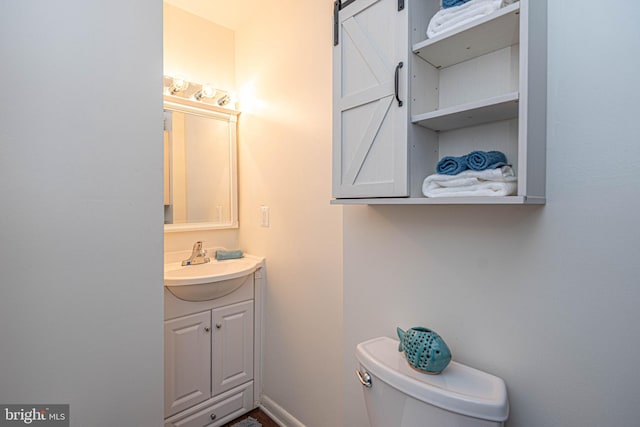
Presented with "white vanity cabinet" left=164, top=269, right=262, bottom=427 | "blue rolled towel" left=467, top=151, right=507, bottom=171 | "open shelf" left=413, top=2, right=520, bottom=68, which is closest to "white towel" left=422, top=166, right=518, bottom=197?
"blue rolled towel" left=467, top=151, right=507, bottom=171

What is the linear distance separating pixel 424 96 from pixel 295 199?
92 centimetres

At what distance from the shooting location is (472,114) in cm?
86

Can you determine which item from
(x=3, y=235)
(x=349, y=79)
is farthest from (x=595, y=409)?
(x=3, y=235)

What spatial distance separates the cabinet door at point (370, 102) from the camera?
3.10 feet

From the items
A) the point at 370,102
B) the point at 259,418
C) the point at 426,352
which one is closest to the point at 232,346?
the point at 259,418

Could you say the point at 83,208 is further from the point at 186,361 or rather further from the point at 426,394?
the point at 426,394

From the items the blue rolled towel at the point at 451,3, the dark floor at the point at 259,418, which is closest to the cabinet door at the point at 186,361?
the dark floor at the point at 259,418

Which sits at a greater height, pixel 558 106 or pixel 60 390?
pixel 558 106

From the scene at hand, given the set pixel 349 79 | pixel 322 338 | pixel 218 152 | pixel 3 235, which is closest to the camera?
pixel 3 235

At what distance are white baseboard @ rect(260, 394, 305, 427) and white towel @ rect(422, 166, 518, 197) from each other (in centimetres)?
154

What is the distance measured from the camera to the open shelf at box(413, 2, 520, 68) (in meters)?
0.78

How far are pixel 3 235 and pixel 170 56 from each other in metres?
1.45

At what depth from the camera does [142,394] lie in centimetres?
111

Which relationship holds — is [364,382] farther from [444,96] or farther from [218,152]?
[218,152]
